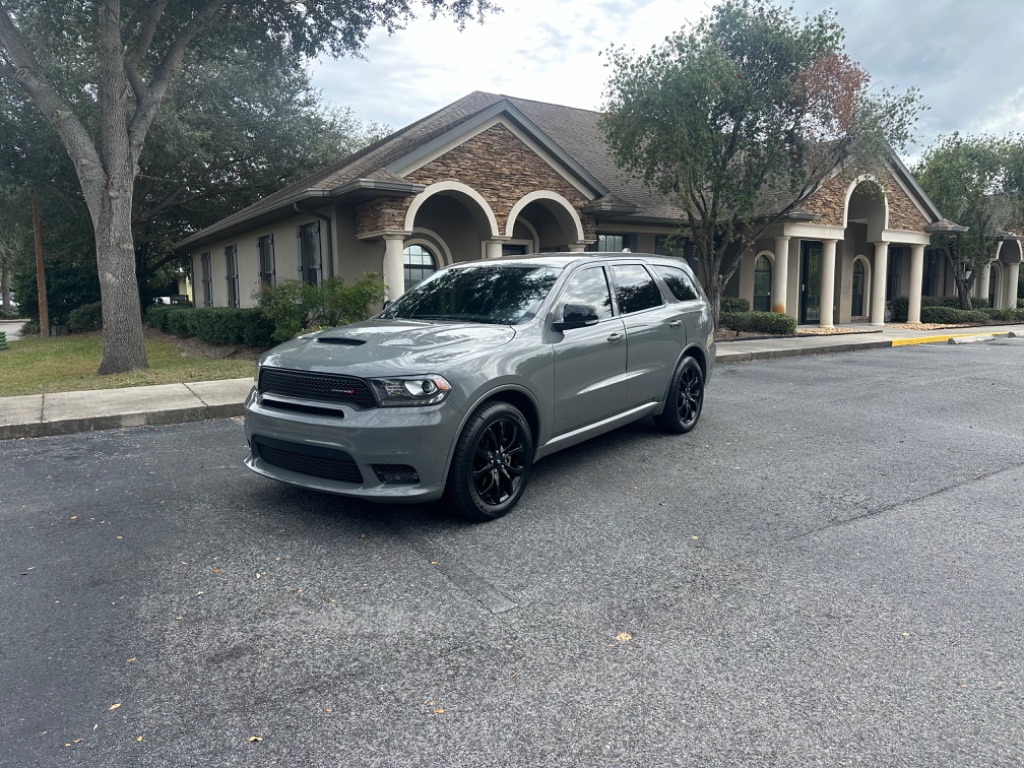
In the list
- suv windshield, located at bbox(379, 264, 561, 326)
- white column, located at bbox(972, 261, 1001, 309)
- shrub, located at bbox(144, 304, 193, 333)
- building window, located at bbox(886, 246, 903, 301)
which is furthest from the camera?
white column, located at bbox(972, 261, 1001, 309)

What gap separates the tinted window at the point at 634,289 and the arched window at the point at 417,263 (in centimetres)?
1095

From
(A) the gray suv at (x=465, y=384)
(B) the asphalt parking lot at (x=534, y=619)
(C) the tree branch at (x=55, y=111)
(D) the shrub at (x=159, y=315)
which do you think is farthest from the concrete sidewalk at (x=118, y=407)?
(D) the shrub at (x=159, y=315)

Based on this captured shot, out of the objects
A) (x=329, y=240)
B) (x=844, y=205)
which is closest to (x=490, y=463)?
(x=329, y=240)

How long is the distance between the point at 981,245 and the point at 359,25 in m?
24.0

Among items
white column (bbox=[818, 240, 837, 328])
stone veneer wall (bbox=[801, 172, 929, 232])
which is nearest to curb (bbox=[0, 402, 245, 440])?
stone veneer wall (bbox=[801, 172, 929, 232])

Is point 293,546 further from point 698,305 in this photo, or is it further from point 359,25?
point 359,25

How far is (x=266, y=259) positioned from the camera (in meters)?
20.9

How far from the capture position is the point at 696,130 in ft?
52.0

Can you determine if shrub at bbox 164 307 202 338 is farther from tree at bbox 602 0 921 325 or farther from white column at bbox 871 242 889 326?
white column at bbox 871 242 889 326

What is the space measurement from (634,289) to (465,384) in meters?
2.73

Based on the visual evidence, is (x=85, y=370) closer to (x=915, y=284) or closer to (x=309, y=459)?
(x=309, y=459)

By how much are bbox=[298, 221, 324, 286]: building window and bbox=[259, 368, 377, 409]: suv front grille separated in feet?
40.8

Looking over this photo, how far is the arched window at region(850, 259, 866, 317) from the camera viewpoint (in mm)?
27575

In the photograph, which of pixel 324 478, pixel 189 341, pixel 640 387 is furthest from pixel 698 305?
pixel 189 341
